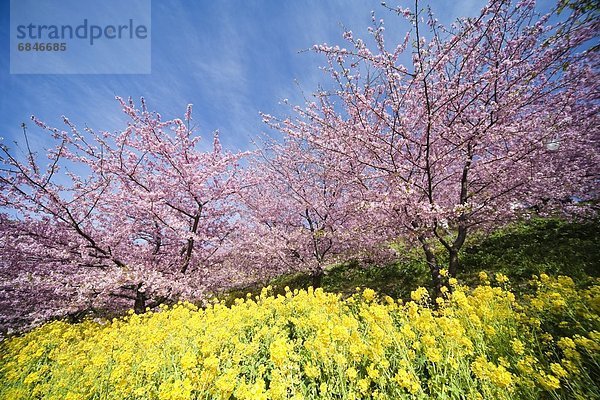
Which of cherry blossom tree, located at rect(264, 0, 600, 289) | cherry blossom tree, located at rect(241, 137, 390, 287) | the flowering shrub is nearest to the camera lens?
the flowering shrub

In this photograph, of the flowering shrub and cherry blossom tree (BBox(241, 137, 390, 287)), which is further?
cherry blossom tree (BBox(241, 137, 390, 287))

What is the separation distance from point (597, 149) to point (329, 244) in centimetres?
873

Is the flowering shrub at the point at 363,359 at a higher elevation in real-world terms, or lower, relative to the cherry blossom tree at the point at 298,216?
lower

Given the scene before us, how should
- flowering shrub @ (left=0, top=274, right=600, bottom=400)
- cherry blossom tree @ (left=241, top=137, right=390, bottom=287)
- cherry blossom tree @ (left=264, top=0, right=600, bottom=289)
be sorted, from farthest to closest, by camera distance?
cherry blossom tree @ (left=241, top=137, right=390, bottom=287)
cherry blossom tree @ (left=264, top=0, right=600, bottom=289)
flowering shrub @ (left=0, top=274, right=600, bottom=400)

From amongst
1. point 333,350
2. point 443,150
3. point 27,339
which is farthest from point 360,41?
point 27,339

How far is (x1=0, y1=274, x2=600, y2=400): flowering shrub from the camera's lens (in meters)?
2.58

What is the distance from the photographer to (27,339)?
24.8 feet

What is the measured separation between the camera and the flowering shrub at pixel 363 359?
2580 millimetres

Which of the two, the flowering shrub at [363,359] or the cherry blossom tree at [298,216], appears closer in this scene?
the flowering shrub at [363,359]

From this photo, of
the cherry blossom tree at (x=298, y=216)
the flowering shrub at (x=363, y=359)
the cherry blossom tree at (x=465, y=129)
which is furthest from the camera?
the cherry blossom tree at (x=298, y=216)

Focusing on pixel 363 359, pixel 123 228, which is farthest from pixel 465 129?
pixel 123 228

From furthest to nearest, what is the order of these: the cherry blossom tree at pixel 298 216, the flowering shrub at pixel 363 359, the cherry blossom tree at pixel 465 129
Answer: the cherry blossom tree at pixel 298 216 < the cherry blossom tree at pixel 465 129 < the flowering shrub at pixel 363 359

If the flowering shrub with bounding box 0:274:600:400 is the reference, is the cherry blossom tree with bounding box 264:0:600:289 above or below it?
above

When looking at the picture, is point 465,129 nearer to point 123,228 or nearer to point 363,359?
point 363,359
